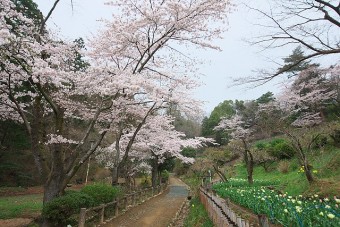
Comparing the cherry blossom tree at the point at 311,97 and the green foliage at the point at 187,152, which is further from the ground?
the cherry blossom tree at the point at 311,97

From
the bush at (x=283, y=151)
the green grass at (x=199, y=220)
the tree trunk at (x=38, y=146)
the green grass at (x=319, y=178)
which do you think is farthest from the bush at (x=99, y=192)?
the bush at (x=283, y=151)

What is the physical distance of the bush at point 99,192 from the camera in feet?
38.0

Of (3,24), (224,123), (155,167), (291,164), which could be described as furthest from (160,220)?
(224,123)

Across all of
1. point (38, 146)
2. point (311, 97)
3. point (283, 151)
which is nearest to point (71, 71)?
point (38, 146)

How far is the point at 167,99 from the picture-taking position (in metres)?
13.2

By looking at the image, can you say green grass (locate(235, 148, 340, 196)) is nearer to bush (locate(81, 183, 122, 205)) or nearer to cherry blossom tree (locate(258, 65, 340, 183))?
cherry blossom tree (locate(258, 65, 340, 183))

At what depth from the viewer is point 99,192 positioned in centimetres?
1188

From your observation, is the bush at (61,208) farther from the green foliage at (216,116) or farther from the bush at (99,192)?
the green foliage at (216,116)

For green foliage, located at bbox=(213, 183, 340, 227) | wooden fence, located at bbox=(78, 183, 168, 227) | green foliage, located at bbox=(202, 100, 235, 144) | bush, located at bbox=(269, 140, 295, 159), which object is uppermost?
green foliage, located at bbox=(202, 100, 235, 144)

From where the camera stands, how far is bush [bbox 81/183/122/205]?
1158 cm

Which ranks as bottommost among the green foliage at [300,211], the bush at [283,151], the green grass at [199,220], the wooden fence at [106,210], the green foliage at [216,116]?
the green grass at [199,220]

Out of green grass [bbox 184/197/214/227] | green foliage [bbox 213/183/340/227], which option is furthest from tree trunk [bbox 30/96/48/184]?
green foliage [bbox 213/183/340/227]

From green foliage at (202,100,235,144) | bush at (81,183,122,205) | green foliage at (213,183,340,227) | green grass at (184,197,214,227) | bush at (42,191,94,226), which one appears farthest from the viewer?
green foliage at (202,100,235,144)

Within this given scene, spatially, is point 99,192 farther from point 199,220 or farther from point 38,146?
point 199,220
